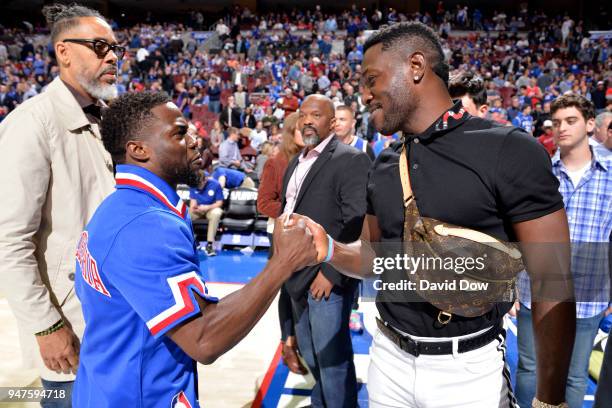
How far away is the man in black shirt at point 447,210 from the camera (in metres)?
1.50

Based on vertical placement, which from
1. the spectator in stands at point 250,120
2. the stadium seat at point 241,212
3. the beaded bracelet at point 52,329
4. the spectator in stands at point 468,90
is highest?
the spectator in stands at point 468,90

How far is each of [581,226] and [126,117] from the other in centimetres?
238

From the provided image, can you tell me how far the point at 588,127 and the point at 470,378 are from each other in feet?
6.28

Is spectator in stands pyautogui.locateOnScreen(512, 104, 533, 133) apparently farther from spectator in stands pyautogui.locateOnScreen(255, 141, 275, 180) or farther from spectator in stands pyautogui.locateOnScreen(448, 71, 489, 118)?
spectator in stands pyautogui.locateOnScreen(448, 71, 489, 118)

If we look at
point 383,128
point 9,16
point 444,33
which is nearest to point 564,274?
point 383,128

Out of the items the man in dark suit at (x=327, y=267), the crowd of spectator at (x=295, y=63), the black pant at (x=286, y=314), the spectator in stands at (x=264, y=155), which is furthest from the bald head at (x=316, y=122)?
the crowd of spectator at (x=295, y=63)

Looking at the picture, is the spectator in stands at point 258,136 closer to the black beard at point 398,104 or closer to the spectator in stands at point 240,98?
the spectator in stands at point 240,98

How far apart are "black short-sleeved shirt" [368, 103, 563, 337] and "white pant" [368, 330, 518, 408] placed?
86 millimetres

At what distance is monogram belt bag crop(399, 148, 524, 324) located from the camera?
5.16 feet

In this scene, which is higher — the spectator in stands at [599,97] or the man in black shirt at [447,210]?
the man in black shirt at [447,210]

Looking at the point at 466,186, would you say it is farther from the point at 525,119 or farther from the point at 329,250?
the point at 525,119

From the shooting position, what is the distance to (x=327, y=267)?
8.95 ft

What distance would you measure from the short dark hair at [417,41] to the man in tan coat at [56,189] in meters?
1.30

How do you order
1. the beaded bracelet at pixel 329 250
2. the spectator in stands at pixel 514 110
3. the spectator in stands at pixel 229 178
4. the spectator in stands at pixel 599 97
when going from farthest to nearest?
the spectator in stands at pixel 599 97, the spectator in stands at pixel 514 110, the spectator in stands at pixel 229 178, the beaded bracelet at pixel 329 250
